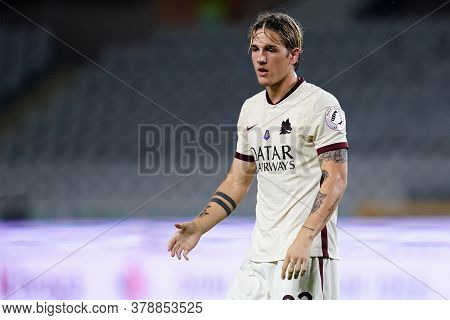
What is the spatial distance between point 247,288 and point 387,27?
9.05 metres

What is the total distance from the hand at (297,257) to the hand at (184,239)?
450mm

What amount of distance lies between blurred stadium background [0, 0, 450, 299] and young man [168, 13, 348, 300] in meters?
3.49

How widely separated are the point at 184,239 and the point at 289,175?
0.46 m

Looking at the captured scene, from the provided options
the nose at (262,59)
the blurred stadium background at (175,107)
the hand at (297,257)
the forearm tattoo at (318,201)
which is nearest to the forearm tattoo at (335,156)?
the forearm tattoo at (318,201)

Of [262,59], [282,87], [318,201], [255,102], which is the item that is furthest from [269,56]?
[318,201]

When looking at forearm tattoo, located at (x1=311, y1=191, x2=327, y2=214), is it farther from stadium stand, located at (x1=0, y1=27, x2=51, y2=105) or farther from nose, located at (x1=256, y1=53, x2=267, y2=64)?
stadium stand, located at (x1=0, y1=27, x2=51, y2=105)

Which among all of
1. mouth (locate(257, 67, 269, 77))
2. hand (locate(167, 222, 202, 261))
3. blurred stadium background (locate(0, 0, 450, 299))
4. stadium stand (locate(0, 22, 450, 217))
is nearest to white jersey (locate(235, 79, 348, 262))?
mouth (locate(257, 67, 269, 77))

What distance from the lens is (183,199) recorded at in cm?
939

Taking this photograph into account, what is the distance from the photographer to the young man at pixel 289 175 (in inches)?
109

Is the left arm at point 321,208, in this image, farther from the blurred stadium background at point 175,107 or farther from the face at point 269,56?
the blurred stadium background at point 175,107

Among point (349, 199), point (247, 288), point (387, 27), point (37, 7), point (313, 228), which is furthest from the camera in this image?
point (37, 7)

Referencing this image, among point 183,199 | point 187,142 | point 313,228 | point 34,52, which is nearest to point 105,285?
point 313,228

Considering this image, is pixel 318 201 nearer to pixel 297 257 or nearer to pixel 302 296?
pixel 297 257

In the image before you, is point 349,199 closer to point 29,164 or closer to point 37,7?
point 29,164
